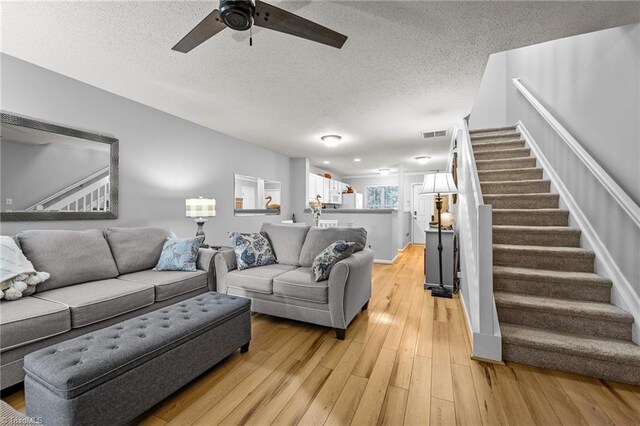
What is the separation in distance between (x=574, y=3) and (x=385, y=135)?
2.92m

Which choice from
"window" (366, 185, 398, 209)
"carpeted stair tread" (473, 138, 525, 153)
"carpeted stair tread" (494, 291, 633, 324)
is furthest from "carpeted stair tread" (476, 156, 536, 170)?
"window" (366, 185, 398, 209)

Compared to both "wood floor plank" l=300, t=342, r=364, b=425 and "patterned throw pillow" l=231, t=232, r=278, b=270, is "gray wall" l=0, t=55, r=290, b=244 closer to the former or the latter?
"patterned throw pillow" l=231, t=232, r=278, b=270

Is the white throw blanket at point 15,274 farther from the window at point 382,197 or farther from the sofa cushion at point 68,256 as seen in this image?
the window at point 382,197

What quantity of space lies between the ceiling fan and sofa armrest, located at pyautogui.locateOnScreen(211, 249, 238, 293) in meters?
1.95

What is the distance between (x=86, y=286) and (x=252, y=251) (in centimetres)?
140

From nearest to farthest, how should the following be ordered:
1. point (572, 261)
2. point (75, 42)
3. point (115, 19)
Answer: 1. point (115, 19)
2. point (75, 42)
3. point (572, 261)

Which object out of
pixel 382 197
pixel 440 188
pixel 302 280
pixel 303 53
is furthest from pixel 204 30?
pixel 382 197

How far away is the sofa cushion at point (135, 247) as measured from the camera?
2.65 m

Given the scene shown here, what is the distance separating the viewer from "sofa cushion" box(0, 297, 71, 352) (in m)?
1.55

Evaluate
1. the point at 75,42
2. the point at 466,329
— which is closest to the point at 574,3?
Answer: the point at 466,329

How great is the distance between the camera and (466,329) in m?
2.47

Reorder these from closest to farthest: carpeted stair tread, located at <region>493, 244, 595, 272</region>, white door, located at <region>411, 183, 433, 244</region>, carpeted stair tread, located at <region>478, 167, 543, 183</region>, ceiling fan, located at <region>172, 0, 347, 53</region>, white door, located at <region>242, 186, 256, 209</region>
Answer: ceiling fan, located at <region>172, 0, 347, 53</region>, carpeted stair tread, located at <region>493, 244, 595, 272</region>, carpeted stair tread, located at <region>478, 167, 543, 183</region>, white door, located at <region>242, 186, 256, 209</region>, white door, located at <region>411, 183, 433, 244</region>

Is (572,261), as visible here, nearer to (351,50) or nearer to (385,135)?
(351,50)

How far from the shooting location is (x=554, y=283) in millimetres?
2268
